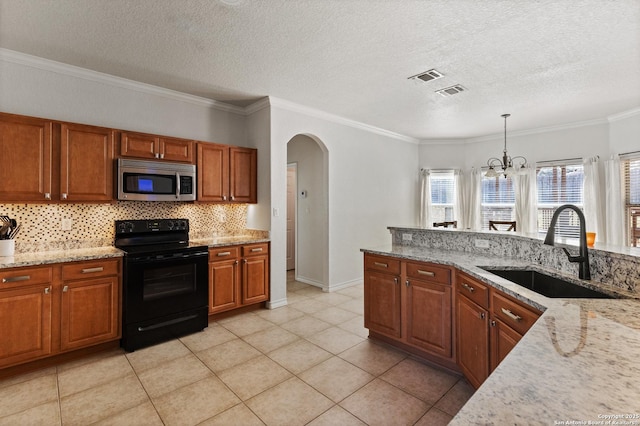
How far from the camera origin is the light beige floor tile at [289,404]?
2.05m

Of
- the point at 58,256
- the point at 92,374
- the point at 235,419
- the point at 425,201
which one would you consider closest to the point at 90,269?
the point at 58,256

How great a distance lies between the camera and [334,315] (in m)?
3.93

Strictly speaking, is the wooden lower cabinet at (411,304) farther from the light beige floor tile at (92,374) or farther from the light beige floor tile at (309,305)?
the light beige floor tile at (92,374)

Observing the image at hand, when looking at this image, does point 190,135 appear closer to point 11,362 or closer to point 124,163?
point 124,163

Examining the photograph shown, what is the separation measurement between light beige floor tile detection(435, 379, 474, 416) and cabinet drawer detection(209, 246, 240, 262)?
2607 mm

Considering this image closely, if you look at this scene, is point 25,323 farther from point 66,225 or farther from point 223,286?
point 223,286

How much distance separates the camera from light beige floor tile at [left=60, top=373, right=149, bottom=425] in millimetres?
2074

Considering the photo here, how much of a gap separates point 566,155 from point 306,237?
4.68m

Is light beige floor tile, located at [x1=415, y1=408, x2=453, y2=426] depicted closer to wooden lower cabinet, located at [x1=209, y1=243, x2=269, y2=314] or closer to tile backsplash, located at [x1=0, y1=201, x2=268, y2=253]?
wooden lower cabinet, located at [x1=209, y1=243, x2=269, y2=314]

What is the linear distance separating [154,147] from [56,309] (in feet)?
5.92

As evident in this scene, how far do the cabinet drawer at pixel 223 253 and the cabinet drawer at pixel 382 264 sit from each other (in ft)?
5.36

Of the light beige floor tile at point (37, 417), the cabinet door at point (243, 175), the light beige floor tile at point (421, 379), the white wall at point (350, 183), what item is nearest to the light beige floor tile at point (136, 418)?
the light beige floor tile at point (37, 417)

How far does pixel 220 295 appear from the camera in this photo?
3.74 metres

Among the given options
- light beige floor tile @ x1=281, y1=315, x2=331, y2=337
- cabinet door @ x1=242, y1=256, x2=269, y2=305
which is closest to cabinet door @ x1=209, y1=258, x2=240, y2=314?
cabinet door @ x1=242, y1=256, x2=269, y2=305
